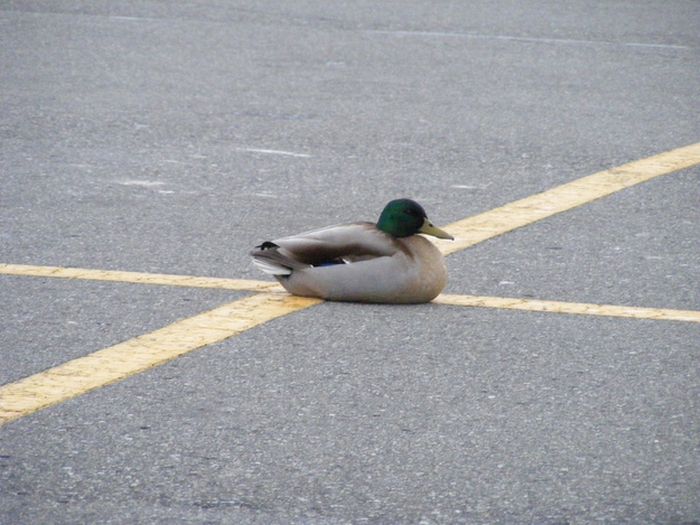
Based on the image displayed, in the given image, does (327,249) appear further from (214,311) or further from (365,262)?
(214,311)

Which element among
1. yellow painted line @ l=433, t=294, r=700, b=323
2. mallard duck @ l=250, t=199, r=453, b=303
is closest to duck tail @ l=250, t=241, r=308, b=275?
mallard duck @ l=250, t=199, r=453, b=303

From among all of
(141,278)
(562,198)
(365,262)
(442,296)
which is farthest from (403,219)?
(562,198)

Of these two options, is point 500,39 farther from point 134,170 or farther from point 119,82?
point 134,170

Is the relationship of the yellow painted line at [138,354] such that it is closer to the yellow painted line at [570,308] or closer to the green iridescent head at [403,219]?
the green iridescent head at [403,219]

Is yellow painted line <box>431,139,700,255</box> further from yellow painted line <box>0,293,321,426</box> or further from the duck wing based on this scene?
yellow painted line <box>0,293,321,426</box>

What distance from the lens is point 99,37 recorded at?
1144cm

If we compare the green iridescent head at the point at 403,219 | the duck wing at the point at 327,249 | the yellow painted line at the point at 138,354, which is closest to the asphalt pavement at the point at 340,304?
the yellow painted line at the point at 138,354

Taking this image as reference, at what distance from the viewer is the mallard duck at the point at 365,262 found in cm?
530

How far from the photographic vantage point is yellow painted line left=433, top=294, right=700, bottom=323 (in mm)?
5285

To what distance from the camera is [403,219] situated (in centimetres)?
539

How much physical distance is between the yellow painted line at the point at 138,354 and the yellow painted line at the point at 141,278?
16cm

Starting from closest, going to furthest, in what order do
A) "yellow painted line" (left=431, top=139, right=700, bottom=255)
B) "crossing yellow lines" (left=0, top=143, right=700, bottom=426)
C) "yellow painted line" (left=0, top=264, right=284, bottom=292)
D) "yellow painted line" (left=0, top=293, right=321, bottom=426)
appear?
"yellow painted line" (left=0, top=293, right=321, bottom=426)
"crossing yellow lines" (left=0, top=143, right=700, bottom=426)
"yellow painted line" (left=0, top=264, right=284, bottom=292)
"yellow painted line" (left=431, top=139, right=700, bottom=255)

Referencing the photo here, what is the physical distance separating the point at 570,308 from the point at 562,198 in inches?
71.4

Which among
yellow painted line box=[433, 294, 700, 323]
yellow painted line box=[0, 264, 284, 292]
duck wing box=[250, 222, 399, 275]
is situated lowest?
yellow painted line box=[0, 264, 284, 292]
